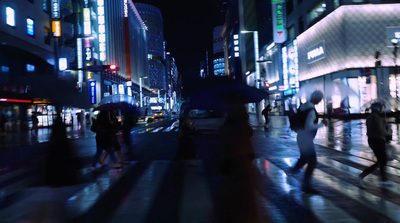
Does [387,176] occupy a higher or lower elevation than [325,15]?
lower

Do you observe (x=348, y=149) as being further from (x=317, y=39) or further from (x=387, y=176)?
(x=317, y=39)

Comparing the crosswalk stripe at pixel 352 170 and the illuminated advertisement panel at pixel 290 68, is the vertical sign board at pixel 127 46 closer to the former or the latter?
the illuminated advertisement panel at pixel 290 68

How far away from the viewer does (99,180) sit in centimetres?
805

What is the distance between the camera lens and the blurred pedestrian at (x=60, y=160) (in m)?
Result: 3.92

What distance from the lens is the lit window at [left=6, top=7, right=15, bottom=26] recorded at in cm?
2672

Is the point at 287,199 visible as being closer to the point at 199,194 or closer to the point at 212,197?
the point at 212,197

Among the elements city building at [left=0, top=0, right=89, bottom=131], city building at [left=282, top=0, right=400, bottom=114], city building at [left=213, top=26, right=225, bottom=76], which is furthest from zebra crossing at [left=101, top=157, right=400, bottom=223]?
city building at [left=213, top=26, right=225, bottom=76]

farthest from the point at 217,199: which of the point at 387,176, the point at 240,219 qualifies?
the point at 387,176

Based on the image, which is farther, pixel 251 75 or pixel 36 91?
pixel 251 75

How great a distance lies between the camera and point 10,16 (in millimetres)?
27188

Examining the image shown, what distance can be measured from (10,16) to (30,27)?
341cm

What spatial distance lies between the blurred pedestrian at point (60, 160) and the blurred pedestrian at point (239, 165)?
1.83m

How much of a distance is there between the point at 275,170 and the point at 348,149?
15.7ft

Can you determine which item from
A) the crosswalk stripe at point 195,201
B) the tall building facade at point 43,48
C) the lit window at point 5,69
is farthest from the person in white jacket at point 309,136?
the lit window at point 5,69
